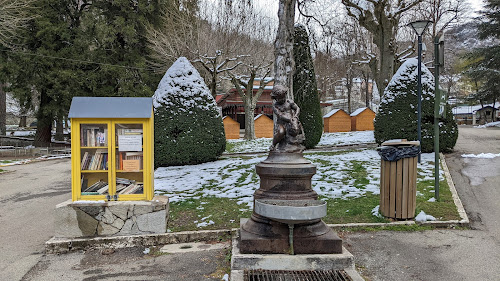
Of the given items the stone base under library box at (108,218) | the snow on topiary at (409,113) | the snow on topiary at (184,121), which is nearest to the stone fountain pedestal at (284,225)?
the stone base under library box at (108,218)

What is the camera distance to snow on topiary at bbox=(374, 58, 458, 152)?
11.0 meters

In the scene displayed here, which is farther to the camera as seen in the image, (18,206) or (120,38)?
(120,38)

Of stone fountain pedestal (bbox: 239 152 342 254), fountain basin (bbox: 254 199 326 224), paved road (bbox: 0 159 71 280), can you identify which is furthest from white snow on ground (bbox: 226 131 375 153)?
fountain basin (bbox: 254 199 326 224)

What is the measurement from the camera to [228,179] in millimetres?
9555

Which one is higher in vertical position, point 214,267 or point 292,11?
point 292,11

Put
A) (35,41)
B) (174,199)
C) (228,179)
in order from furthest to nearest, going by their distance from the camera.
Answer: (35,41), (228,179), (174,199)

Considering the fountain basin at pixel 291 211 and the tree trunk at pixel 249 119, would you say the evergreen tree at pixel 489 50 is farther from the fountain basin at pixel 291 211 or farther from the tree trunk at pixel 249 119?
the fountain basin at pixel 291 211

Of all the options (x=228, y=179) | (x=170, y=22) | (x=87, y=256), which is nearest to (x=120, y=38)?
(x=170, y=22)

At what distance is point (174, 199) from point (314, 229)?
13.8 feet

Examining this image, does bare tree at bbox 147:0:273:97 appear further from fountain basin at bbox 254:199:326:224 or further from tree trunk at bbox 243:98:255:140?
fountain basin at bbox 254:199:326:224

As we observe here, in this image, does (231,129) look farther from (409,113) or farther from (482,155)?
(482,155)

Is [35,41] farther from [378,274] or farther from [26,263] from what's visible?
[378,274]

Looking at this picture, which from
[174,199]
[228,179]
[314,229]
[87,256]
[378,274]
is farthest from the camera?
[228,179]

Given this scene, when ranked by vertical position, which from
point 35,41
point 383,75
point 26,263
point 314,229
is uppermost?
point 35,41
